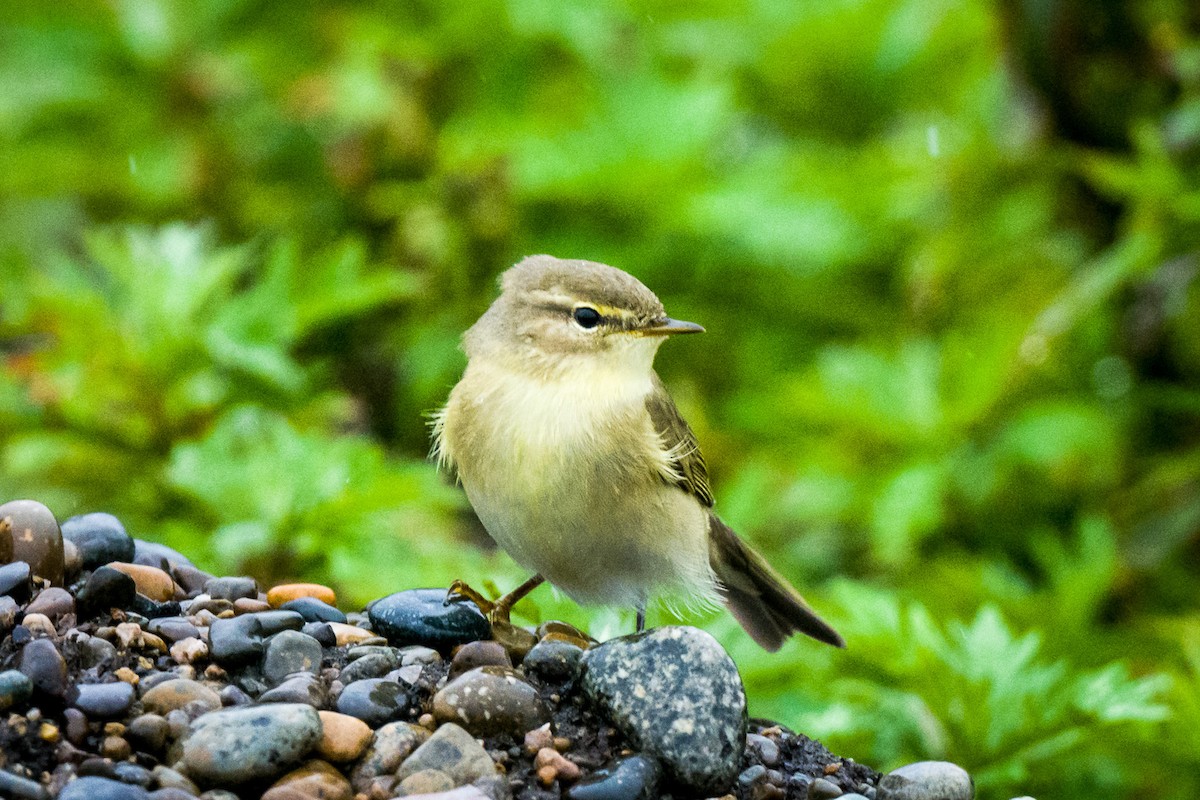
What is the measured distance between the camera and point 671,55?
798 centimetres

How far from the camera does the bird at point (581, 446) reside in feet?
10.3

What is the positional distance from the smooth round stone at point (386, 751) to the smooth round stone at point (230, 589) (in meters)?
0.70

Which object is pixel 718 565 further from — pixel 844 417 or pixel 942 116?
pixel 942 116

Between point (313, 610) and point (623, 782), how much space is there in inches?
35.5

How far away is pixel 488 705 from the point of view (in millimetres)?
2631

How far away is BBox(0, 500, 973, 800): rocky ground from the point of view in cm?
234

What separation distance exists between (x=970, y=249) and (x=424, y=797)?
4.76 m

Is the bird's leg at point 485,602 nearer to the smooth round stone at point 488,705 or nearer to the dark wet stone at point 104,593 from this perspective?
the smooth round stone at point 488,705

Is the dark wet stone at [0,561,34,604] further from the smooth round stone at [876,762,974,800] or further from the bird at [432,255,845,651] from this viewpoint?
the smooth round stone at [876,762,974,800]

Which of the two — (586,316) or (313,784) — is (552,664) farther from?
(586,316)

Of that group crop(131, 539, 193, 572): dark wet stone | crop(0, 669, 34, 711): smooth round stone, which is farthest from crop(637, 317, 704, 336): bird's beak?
crop(0, 669, 34, 711): smooth round stone

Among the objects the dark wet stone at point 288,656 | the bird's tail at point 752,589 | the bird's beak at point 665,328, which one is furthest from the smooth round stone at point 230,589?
the bird's tail at point 752,589

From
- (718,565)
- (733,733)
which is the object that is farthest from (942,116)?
(733,733)

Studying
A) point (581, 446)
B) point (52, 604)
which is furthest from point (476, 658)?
point (52, 604)
